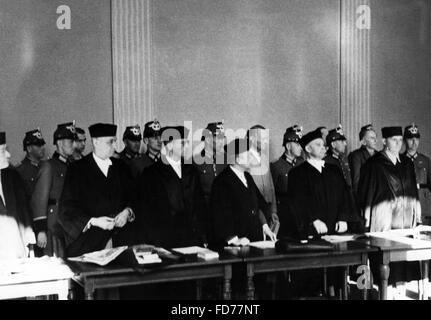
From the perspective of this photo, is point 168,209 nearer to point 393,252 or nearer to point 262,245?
point 262,245

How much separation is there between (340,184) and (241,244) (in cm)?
152

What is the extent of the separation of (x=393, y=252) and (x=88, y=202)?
2.55 meters

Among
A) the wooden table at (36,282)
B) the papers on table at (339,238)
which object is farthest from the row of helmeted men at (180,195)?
the wooden table at (36,282)

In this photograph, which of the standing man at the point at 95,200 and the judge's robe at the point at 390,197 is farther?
the judge's robe at the point at 390,197

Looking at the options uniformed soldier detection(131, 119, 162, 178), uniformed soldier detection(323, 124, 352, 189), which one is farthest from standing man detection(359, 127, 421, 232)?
uniformed soldier detection(131, 119, 162, 178)

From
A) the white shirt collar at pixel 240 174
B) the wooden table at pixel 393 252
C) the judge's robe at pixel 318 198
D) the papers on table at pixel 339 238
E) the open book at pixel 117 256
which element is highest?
the white shirt collar at pixel 240 174

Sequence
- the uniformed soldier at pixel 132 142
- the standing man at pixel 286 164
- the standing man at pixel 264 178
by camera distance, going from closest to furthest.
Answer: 1. the uniformed soldier at pixel 132 142
2. the standing man at pixel 264 178
3. the standing man at pixel 286 164

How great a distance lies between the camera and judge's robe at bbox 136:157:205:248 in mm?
5613

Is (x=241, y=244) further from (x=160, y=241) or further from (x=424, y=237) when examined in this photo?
(x=424, y=237)

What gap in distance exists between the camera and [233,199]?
5.62 metres

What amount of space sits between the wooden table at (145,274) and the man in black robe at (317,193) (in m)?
1.57

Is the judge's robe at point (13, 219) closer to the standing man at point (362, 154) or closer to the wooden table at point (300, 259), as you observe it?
the wooden table at point (300, 259)

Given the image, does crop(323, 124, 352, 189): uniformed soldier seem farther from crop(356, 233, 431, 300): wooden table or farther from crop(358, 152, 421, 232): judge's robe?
crop(356, 233, 431, 300): wooden table

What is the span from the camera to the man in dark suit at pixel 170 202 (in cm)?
561
